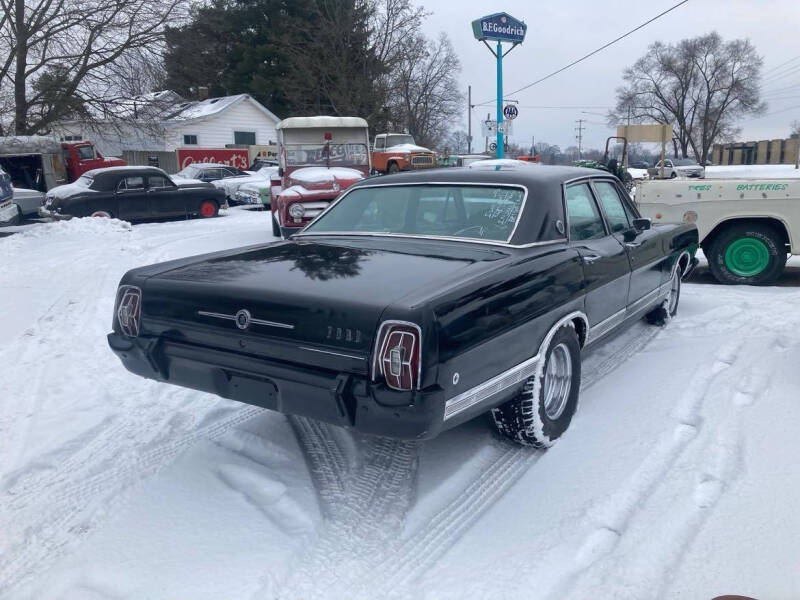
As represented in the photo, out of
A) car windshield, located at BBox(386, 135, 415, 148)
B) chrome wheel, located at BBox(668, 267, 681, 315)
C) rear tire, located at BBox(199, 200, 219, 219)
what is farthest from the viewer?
car windshield, located at BBox(386, 135, 415, 148)

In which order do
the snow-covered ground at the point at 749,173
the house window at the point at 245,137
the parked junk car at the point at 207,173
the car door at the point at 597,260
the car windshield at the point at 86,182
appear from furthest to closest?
1. the house window at the point at 245,137
2. the parked junk car at the point at 207,173
3. the car windshield at the point at 86,182
4. the snow-covered ground at the point at 749,173
5. the car door at the point at 597,260

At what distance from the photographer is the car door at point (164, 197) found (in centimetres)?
1623

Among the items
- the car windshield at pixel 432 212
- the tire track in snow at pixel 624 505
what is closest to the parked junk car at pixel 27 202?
the car windshield at pixel 432 212

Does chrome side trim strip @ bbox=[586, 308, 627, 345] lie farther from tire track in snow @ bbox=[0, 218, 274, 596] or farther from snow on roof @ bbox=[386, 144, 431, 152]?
snow on roof @ bbox=[386, 144, 431, 152]

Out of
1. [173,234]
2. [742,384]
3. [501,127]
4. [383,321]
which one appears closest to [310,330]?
[383,321]

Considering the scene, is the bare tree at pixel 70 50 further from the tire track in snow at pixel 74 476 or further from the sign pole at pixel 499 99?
the tire track in snow at pixel 74 476

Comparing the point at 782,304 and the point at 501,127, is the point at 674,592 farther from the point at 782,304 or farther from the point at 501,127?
the point at 501,127

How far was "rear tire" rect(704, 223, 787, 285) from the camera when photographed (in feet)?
25.0

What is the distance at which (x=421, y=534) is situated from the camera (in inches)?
116

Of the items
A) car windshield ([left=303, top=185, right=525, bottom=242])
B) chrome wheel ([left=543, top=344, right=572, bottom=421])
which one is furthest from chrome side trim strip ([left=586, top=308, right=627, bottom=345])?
car windshield ([left=303, top=185, right=525, bottom=242])

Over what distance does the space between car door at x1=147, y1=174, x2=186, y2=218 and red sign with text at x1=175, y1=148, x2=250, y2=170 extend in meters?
16.7

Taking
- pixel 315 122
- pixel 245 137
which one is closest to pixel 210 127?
pixel 245 137

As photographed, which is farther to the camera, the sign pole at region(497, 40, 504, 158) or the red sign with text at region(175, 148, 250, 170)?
the red sign with text at region(175, 148, 250, 170)

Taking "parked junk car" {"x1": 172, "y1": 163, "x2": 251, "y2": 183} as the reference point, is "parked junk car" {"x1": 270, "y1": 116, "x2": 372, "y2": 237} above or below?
above
